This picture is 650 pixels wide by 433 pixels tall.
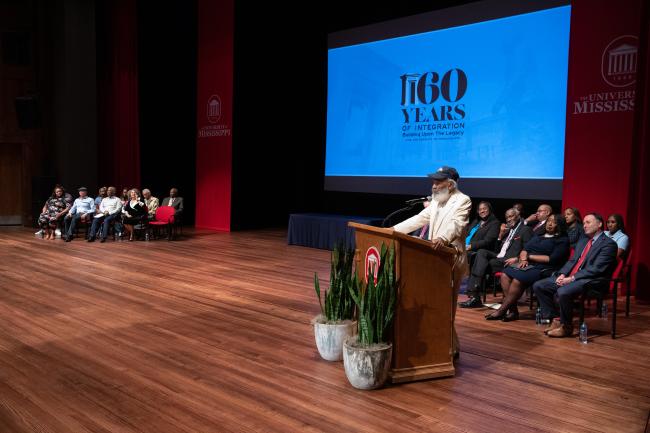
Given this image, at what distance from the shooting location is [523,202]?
8.87 m

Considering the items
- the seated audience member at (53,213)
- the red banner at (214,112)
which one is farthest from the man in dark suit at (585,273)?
the seated audience member at (53,213)

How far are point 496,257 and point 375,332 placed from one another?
318 centimetres

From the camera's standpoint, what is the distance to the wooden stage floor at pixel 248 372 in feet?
10.6

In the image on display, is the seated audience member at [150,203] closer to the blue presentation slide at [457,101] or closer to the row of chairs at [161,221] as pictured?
the row of chairs at [161,221]

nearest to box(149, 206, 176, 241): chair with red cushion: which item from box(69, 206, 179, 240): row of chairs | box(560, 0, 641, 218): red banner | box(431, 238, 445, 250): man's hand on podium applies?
box(69, 206, 179, 240): row of chairs

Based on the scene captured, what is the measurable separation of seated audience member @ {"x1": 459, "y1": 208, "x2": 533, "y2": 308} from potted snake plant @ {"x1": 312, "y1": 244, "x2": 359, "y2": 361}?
94.7 inches

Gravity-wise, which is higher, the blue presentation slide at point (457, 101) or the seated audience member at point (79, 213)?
the blue presentation slide at point (457, 101)

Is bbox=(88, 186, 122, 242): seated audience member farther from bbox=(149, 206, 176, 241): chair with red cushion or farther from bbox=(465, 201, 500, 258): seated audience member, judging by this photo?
bbox=(465, 201, 500, 258): seated audience member

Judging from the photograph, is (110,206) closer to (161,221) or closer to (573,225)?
(161,221)

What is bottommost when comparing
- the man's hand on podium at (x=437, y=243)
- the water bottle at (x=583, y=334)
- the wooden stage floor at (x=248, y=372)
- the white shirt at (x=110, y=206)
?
the wooden stage floor at (x=248, y=372)

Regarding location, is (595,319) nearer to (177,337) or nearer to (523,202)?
(523,202)

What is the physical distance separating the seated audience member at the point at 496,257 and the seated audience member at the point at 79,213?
25.6ft

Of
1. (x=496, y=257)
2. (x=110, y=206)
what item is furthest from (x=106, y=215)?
(x=496, y=257)

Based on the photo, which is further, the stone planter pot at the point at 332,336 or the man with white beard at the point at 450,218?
the stone planter pot at the point at 332,336
